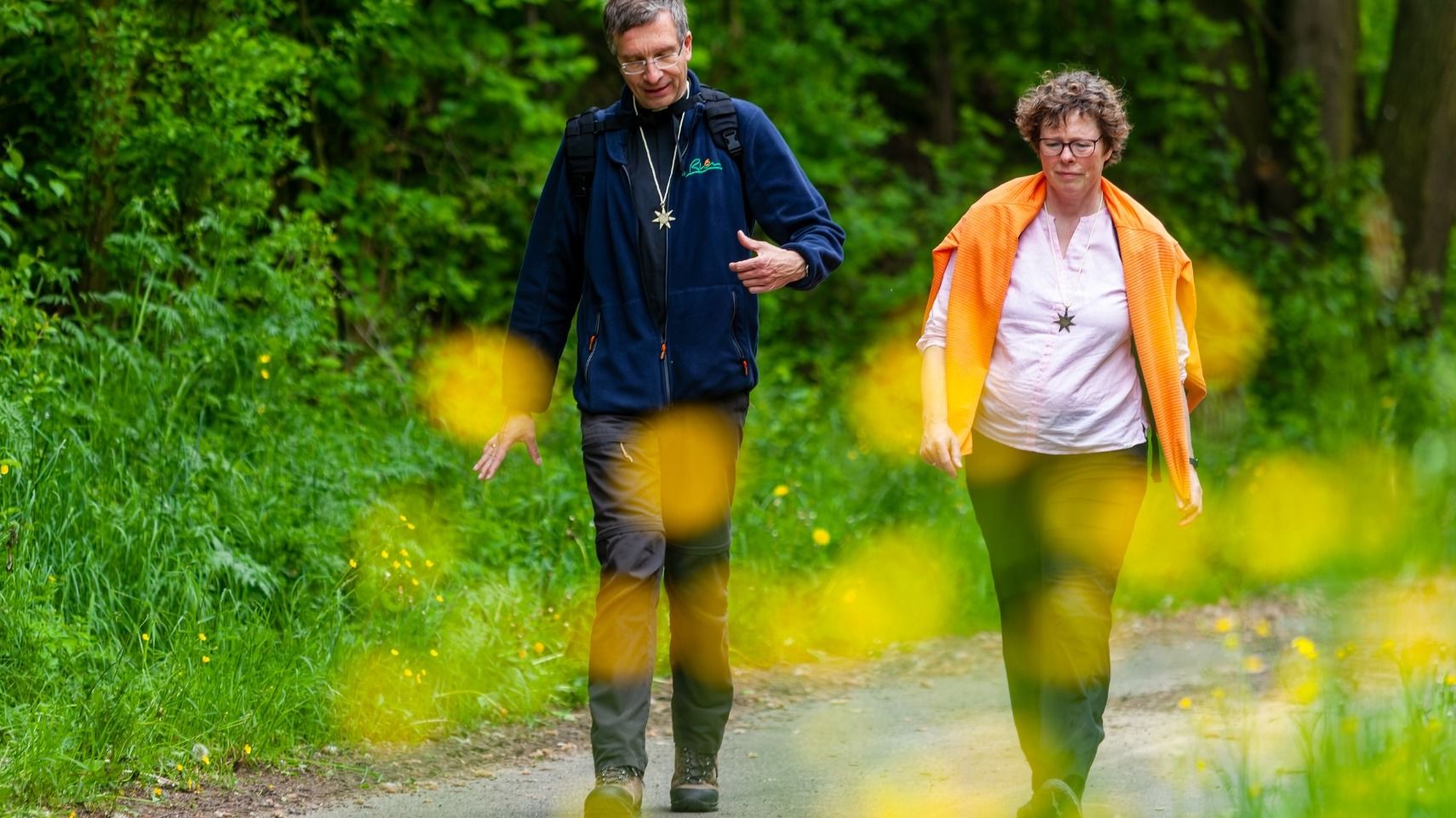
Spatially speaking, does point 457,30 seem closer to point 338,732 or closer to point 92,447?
point 92,447

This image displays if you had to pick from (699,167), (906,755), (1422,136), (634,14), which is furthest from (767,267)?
(1422,136)

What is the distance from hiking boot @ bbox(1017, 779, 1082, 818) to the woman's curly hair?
155 centimetres

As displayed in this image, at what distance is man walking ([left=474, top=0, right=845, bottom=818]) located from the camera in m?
4.63

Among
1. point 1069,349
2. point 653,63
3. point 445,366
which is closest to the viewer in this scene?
point 1069,349

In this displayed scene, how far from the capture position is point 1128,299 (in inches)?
177

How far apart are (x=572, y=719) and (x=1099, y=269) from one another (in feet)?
8.74

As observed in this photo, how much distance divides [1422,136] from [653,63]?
1024 centimetres

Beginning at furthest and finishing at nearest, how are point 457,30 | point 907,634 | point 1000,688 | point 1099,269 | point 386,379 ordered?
point 457,30 → point 386,379 → point 907,634 → point 1000,688 → point 1099,269

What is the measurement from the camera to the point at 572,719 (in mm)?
6285

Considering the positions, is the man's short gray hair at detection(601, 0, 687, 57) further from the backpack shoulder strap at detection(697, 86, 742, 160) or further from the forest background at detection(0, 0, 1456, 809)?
the forest background at detection(0, 0, 1456, 809)

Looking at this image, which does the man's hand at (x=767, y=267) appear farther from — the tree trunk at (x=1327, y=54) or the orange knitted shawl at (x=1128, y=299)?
the tree trunk at (x=1327, y=54)

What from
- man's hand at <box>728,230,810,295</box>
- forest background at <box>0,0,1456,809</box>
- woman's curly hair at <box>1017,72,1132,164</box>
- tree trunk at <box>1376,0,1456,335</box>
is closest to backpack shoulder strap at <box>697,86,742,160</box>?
man's hand at <box>728,230,810,295</box>

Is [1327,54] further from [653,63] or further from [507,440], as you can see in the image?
[507,440]

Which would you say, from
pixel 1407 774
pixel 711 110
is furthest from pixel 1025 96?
pixel 1407 774
